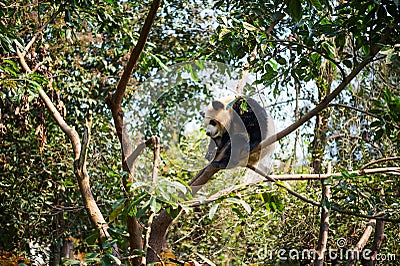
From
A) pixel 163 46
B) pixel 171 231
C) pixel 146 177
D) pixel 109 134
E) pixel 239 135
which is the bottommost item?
pixel 171 231

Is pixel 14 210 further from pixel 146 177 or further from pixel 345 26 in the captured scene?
pixel 345 26

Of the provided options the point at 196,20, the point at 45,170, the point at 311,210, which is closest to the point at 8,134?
the point at 45,170

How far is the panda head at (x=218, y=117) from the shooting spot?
1757 millimetres

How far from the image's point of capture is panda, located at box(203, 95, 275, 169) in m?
1.76

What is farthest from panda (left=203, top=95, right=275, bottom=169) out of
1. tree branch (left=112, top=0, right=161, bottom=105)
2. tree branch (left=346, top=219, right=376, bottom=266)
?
tree branch (left=346, top=219, right=376, bottom=266)

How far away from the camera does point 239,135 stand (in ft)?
6.21

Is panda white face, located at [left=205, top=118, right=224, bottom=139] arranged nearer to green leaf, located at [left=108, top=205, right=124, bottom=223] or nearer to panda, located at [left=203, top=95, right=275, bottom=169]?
panda, located at [left=203, top=95, right=275, bottom=169]

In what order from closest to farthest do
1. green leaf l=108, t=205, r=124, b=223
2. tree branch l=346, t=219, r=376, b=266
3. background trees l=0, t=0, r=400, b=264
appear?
green leaf l=108, t=205, r=124, b=223 → background trees l=0, t=0, r=400, b=264 → tree branch l=346, t=219, r=376, b=266

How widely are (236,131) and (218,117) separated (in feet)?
0.56

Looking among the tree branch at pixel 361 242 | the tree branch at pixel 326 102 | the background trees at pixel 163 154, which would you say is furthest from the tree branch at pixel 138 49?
the tree branch at pixel 361 242

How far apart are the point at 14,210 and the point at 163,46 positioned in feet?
5.65

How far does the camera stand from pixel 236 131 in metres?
1.94

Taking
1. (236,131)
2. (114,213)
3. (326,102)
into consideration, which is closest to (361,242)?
(236,131)

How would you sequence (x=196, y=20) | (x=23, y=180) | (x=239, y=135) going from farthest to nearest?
(x=196, y=20), (x=23, y=180), (x=239, y=135)
